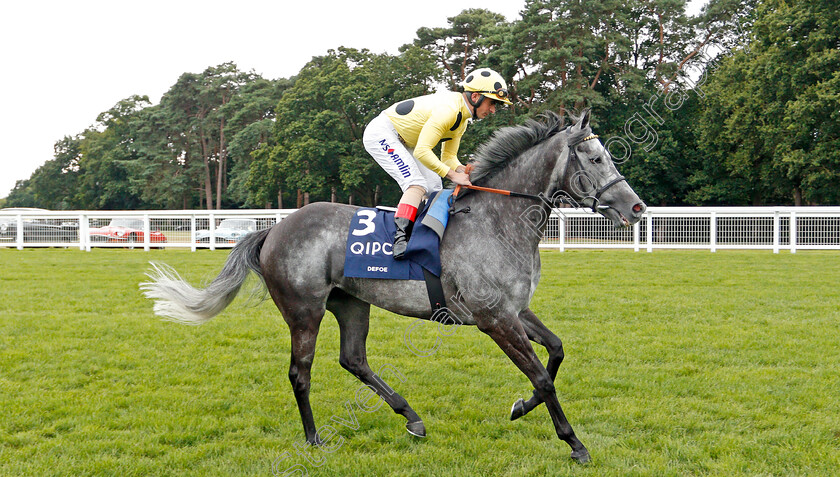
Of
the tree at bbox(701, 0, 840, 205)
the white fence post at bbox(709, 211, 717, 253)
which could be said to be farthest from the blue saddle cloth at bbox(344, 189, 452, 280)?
the tree at bbox(701, 0, 840, 205)

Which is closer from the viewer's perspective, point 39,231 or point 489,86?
point 489,86

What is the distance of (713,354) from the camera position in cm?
618

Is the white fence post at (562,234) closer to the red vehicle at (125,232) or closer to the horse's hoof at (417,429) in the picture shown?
the red vehicle at (125,232)

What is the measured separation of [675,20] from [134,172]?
44.0m

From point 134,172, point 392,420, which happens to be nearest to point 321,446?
point 392,420

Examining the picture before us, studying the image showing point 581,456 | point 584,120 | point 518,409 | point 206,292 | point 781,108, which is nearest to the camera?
point 581,456

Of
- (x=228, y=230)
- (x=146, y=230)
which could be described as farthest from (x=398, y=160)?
(x=146, y=230)

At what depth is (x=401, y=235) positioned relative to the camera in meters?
Answer: 4.12

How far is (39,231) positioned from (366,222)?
22.3m

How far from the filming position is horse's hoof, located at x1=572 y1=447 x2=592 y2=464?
3.69m

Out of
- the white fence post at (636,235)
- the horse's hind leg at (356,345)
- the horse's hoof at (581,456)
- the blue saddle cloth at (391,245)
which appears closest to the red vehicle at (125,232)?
the white fence post at (636,235)

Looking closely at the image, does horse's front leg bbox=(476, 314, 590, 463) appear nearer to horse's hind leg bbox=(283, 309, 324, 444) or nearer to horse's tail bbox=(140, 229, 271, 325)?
horse's hind leg bbox=(283, 309, 324, 444)

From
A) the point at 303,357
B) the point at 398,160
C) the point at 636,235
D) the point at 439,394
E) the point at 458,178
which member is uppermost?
the point at 398,160

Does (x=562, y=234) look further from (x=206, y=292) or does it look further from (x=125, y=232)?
(x=206, y=292)
